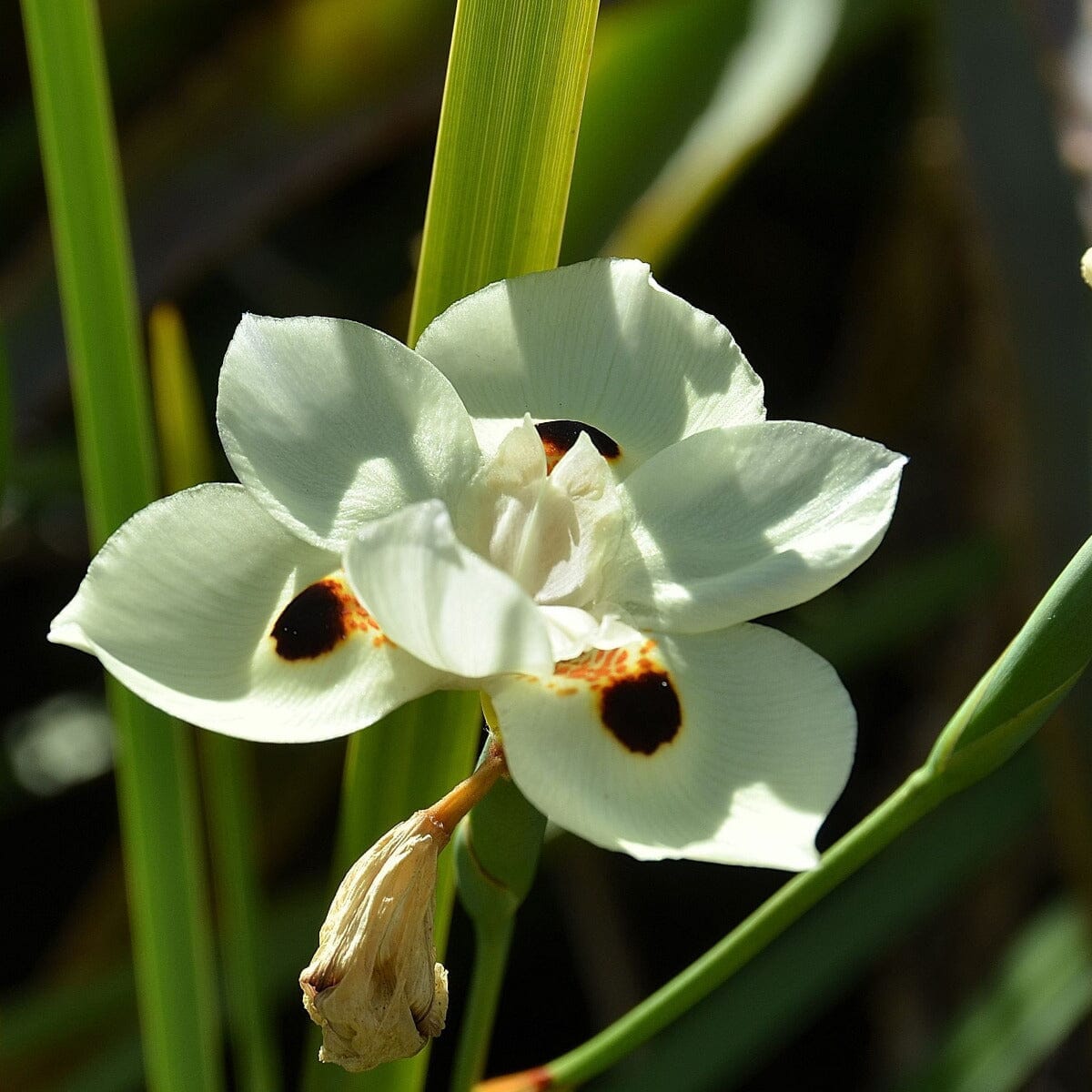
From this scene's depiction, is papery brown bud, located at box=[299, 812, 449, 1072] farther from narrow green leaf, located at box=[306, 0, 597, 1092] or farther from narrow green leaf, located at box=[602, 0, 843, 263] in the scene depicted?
narrow green leaf, located at box=[602, 0, 843, 263]

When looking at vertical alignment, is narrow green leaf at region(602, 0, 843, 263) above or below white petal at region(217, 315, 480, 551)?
above

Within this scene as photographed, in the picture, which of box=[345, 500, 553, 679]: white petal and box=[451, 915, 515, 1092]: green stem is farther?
box=[451, 915, 515, 1092]: green stem

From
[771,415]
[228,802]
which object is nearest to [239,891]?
[228,802]

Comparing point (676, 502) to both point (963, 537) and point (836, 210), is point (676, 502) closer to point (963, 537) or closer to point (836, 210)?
point (963, 537)

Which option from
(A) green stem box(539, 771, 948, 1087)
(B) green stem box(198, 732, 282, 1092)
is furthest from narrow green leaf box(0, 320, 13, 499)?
(A) green stem box(539, 771, 948, 1087)

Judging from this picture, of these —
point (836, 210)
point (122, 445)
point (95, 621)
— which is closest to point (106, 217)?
point (122, 445)

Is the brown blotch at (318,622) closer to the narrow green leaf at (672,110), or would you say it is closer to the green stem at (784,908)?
the green stem at (784,908)

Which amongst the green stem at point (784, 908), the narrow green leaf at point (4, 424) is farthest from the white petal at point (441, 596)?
the narrow green leaf at point (4, 424)

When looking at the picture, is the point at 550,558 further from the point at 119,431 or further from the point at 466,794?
the point at 119,431
